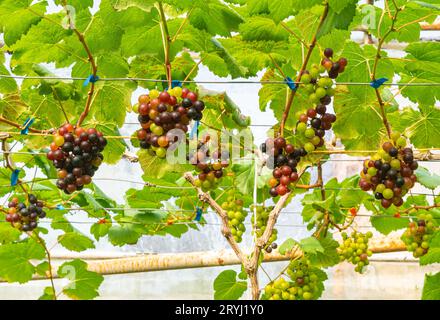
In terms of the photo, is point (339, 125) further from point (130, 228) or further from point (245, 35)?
point (130, 228)

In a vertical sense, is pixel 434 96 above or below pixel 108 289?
above

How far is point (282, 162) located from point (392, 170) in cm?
26

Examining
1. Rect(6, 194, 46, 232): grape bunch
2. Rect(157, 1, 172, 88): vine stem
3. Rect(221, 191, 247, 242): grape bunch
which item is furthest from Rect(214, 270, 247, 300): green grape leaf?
Rect(157, 1, 172, 88): vine stem

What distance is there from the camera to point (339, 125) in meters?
1.71

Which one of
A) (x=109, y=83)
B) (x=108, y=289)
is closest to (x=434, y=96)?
(x=109, y=83)

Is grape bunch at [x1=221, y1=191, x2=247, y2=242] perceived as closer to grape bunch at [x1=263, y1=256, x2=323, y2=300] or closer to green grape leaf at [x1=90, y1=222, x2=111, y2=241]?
grape bunch at [x1=263, y1=256, x2=323, y2=300]

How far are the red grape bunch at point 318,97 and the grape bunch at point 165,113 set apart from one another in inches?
10.4

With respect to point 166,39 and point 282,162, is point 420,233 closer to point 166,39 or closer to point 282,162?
point 282,162

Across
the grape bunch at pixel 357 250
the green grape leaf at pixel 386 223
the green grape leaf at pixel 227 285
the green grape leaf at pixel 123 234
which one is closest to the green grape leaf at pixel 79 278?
the green grape leaf at pixel 123 234

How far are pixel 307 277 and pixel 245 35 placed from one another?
0.97m

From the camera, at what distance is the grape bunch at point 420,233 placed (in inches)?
106

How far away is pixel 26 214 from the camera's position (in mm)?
2307

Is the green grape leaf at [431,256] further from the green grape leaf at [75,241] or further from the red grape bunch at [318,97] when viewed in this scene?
the green grape leaf at [75,241]

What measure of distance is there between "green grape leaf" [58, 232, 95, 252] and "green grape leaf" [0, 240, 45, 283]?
7.7 inches
